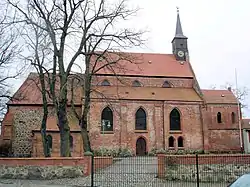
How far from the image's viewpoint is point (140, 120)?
42.9 metres

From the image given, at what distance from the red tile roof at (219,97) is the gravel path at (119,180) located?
30729mm

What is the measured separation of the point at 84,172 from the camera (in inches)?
766

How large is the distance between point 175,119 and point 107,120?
8.64m

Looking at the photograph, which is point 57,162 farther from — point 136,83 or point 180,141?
point 136,83

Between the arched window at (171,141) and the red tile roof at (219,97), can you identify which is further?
the red tile roof at (219,97)

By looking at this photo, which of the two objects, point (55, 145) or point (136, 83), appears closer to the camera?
point (55, 145)

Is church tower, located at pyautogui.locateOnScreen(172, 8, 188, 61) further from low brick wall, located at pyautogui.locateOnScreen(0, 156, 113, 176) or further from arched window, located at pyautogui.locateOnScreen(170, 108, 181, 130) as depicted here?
low brick wall, located at pyautogui.locateOnScreen(0, 156, 113, 176)

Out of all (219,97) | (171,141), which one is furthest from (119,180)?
(219,97)

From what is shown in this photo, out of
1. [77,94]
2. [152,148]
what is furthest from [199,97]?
[77,94]

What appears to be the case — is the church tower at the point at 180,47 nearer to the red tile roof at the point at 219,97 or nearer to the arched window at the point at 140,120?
the red tile roof at the point at 219,97

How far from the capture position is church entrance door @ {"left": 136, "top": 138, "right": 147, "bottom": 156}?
42000mm

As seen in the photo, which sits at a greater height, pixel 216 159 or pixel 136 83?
pixel 136 83

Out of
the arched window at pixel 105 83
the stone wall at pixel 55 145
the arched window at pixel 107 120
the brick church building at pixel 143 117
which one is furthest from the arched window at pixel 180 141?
the stone wall at pixel 55 145

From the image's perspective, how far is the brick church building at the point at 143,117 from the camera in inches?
1591
